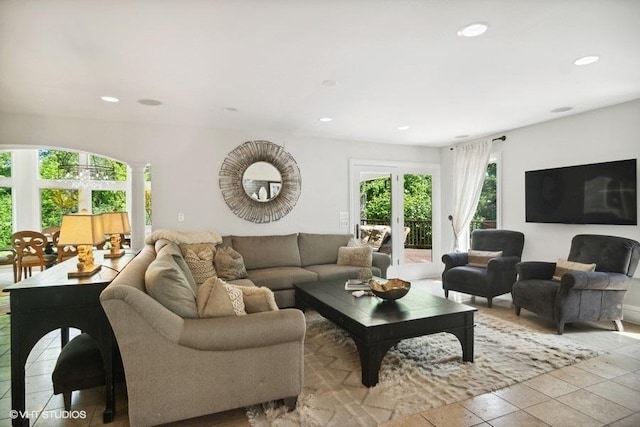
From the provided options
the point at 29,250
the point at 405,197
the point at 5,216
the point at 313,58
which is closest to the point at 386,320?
the point at 313,58

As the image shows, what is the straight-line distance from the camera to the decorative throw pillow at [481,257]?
4.70 m

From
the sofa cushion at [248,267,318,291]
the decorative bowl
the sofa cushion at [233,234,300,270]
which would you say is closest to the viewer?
the decorative bowl

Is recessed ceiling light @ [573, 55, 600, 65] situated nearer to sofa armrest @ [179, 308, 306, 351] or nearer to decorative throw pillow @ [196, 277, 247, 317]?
sofa armrest @ [179, 308, 306, 351]

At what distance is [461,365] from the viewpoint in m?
2.75

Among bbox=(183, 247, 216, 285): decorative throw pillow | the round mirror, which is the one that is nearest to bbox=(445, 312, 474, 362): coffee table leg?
bbox=(183, 247, 216, 285): decorative throw pillow

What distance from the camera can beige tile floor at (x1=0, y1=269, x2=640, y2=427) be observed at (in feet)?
6.75

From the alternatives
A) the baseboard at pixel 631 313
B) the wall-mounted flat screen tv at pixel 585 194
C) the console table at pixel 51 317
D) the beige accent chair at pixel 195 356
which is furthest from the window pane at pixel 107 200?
the baseboard at pixel 631 313

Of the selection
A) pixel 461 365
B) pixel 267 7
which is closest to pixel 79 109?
pixel 267 7

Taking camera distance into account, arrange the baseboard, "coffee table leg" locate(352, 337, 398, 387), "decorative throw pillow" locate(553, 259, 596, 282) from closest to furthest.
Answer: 1. "coffee table leg" locate(352, 337, 398, 387)
2. "decorative throw pillow" locate(553, 259, 596, 282)
3. the baseboard

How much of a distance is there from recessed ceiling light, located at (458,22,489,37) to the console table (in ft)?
9.25

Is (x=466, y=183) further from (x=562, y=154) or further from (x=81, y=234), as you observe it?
(x=81, y=234)

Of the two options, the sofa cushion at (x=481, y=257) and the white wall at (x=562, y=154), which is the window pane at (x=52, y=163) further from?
the white wall at (x=562, y=154)

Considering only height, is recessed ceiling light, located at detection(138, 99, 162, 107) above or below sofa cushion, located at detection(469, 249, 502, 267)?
above

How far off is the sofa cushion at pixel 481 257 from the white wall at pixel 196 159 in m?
1.90
